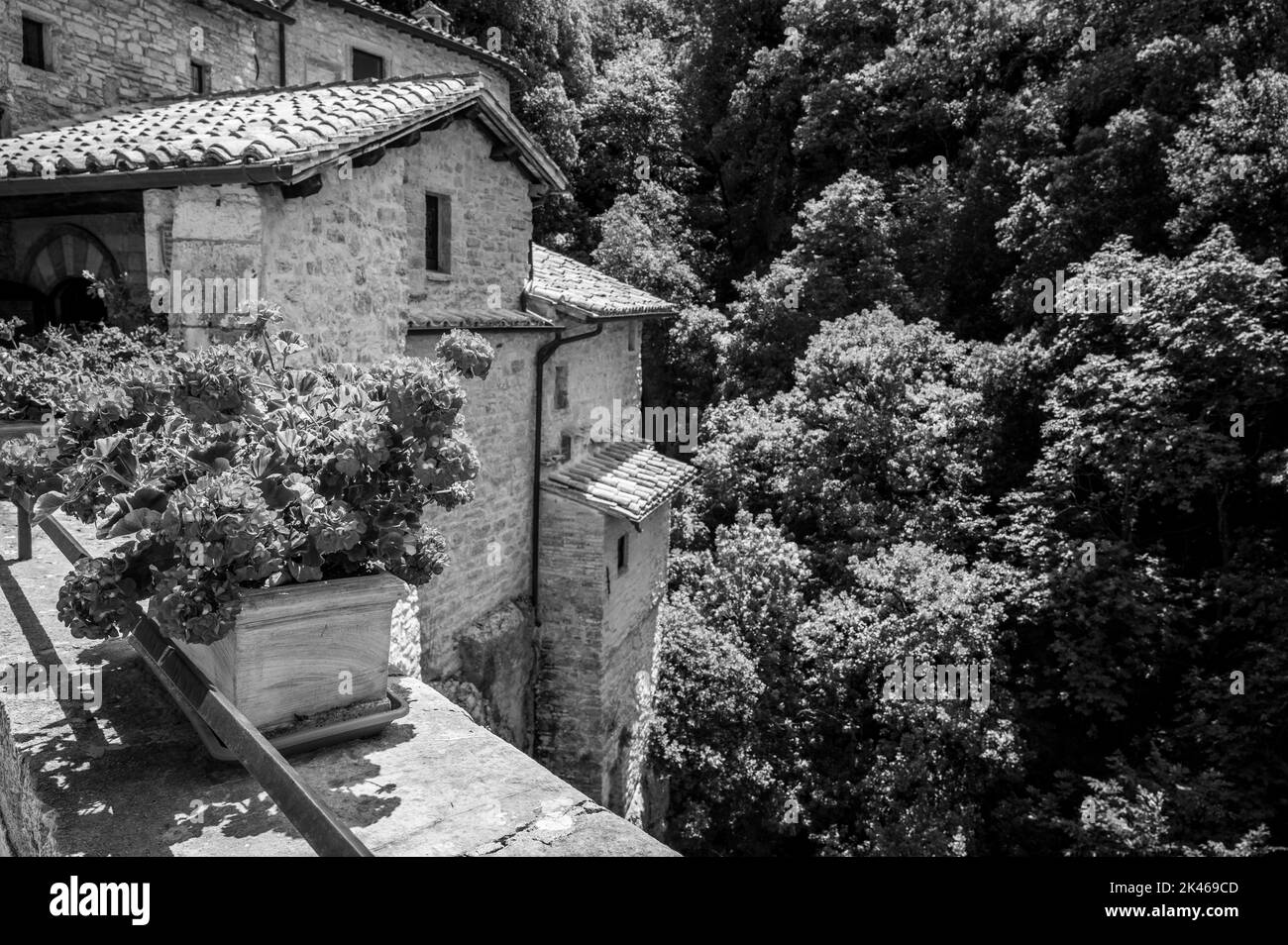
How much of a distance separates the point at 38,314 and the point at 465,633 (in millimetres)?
5065

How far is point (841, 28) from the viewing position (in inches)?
928

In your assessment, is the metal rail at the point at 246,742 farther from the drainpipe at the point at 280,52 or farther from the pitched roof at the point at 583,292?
the drainpipe at the point at 280,52

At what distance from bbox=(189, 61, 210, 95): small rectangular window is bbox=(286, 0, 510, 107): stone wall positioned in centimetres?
269

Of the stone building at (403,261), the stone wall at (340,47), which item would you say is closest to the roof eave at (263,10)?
the stone building at (403,261)

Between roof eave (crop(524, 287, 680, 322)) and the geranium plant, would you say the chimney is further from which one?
the geranium plant

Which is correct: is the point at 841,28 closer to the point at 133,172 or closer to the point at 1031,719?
the point at 1031,719

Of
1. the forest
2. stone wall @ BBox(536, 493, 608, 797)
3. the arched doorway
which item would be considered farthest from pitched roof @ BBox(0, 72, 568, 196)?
the forest

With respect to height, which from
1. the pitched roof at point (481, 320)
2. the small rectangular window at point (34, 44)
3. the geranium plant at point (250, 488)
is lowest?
the geranium plant at point (250, 488)

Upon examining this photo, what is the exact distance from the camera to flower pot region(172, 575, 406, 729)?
265 cm

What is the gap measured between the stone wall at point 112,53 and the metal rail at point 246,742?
751cm

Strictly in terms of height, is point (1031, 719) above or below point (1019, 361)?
below

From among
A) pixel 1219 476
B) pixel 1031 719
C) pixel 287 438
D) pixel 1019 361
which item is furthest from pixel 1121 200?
pixel 287 438

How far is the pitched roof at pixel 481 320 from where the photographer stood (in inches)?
313

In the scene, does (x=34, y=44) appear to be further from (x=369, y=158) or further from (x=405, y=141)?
(x=369, y=158)
